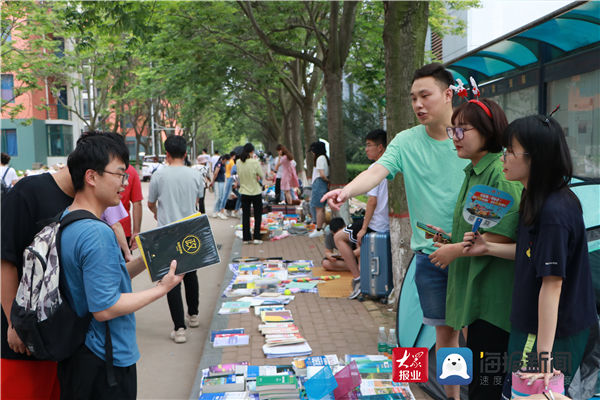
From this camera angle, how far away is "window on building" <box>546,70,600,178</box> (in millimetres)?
7207

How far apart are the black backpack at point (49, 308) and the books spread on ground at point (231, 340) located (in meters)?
3.15

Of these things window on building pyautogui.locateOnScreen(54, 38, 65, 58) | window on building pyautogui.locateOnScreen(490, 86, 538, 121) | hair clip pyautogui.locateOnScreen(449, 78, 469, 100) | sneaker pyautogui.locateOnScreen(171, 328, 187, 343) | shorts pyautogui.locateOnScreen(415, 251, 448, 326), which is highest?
window on building pyautogui.locateOnScreen(54, 38, 65, 58)

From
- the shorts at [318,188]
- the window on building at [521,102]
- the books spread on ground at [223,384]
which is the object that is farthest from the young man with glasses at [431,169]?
the shorts at [318,188]

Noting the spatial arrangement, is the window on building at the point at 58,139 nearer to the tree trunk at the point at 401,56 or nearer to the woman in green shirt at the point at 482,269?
the tree trunk at the point at 401,56

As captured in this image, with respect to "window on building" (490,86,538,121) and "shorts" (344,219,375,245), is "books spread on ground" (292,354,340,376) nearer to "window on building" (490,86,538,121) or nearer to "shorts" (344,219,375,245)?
"shorts" (344,219,375,245)

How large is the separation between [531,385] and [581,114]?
651cm

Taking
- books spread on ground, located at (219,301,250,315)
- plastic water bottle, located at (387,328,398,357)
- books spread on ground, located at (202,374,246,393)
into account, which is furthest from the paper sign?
books spread on ground, located at (219,301,250,315)

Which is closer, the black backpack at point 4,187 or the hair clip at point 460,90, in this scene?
the hair clip at point 460,90

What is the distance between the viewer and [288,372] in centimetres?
451

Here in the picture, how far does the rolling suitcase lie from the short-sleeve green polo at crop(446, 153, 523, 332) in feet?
12.0

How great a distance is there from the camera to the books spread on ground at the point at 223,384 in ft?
13.8

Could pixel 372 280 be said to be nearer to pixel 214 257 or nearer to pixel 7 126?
pixel 214 257

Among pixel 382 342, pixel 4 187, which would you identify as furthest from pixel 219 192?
pixel 382 342

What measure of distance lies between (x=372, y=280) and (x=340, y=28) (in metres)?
6.41
